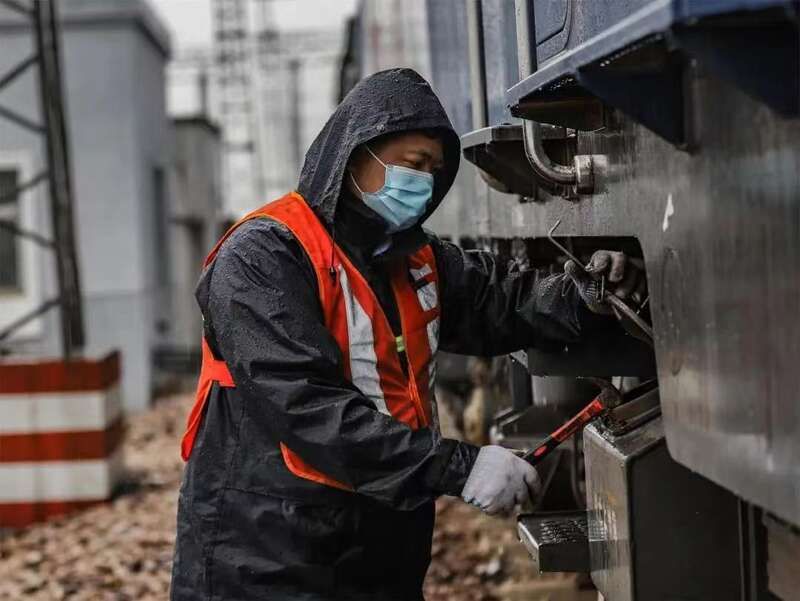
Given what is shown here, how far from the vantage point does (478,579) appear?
5719 millimetres

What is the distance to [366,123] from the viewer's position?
3.02 meters

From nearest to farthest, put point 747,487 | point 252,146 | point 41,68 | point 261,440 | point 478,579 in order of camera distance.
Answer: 1. point 747,487
2. point 261,440
3. point 478,579
4. point 41,68
5. point 252,146

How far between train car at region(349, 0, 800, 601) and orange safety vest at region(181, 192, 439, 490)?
1.35ft

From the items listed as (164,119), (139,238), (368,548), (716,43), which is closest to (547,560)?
(368,548)

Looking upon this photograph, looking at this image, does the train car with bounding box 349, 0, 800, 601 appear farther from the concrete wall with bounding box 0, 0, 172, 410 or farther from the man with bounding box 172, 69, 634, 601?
the concrete wall with bounding box 0, 0, 172, 410

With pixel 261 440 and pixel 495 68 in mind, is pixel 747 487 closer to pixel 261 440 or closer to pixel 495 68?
pixel 261 440

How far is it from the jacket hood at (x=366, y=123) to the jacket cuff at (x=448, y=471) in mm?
654

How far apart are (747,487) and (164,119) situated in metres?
15.1

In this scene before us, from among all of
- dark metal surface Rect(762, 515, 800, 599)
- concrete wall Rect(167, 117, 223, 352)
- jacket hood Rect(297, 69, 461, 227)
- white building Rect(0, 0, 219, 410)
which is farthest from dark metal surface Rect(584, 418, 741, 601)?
concrete wall Rect(167, 117, 223, 352)

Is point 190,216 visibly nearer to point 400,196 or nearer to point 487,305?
point 487,305

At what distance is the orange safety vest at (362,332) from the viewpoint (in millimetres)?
2971

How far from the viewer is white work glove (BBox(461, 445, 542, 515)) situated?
9.04ft

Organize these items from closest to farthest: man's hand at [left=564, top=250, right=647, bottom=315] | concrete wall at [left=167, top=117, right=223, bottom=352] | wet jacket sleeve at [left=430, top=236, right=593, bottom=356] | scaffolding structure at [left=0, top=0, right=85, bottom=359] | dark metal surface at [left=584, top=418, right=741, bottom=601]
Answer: dark metal surface at [left=584, top=418, right=741, bottom=601] < man's hand at [left=564, top=250, right=647, bottom=315] < wet jacket sleeve at [left=430, top=236, right=593, bottom=356] < scaffolding structure at [left=0, top=0, right=85, bottom=359] < concrete wall at [left=167, top=117, right=223, bottom=352]

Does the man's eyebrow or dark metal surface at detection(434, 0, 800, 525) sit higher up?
the man's eyebrow
